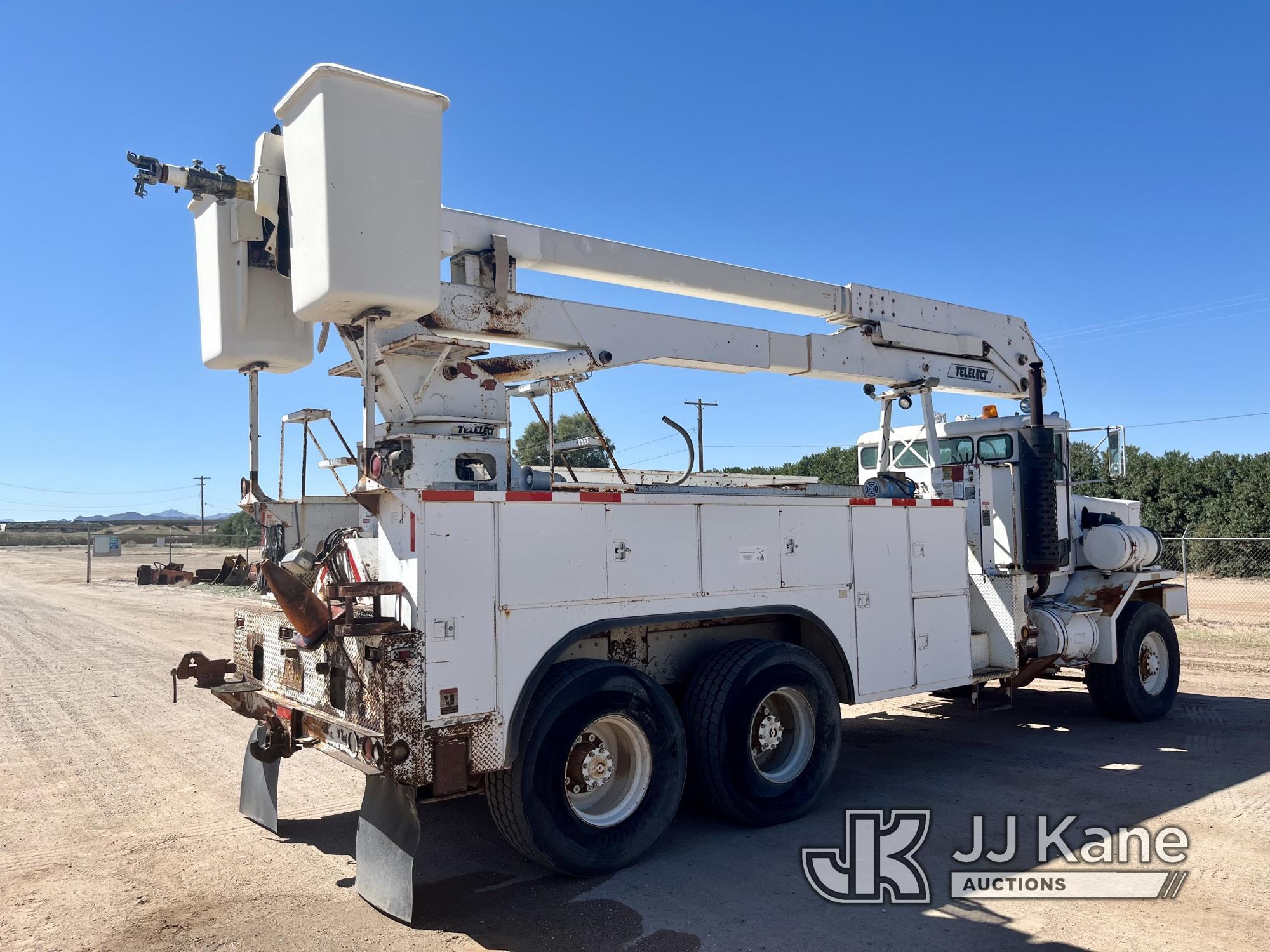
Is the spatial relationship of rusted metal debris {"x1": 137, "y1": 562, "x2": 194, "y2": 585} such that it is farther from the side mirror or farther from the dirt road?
the side mirror

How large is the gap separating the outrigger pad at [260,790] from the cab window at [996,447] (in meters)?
6.71

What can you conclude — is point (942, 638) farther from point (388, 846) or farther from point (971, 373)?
point (388, 846)

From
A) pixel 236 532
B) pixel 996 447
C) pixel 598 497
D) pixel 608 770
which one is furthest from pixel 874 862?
pixel 236 532

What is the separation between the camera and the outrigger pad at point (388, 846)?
4.51 meters

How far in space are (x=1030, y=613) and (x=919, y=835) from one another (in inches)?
133

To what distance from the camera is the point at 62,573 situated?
40.6m

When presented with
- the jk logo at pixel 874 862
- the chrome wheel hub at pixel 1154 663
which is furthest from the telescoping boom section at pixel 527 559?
the chrome wheel hub at pixel 1154 663

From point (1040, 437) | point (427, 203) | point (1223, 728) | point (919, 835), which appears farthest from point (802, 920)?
point (1223, 728)

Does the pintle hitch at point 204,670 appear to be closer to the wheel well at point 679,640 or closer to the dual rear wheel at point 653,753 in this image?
the dual rear wheel at point 653,753

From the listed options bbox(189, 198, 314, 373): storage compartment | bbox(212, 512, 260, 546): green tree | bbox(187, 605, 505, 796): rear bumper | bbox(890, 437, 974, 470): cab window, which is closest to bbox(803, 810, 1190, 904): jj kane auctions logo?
bbox(187, 605, 505, 796): rear bumper

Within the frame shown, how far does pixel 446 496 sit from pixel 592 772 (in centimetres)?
176

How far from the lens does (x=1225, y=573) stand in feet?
80.4

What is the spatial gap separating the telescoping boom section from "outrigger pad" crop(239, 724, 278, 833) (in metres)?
0.02

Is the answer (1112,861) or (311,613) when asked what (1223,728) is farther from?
(311,613)
